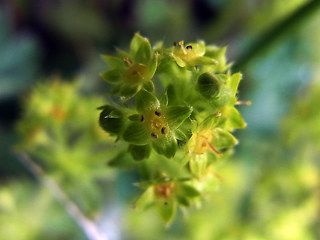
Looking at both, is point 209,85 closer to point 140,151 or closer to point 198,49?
point 198,49

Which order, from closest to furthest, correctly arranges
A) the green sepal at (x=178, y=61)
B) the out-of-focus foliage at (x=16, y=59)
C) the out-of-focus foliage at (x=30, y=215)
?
the green sepal at (x=178, y=61) < the out-of-focus foliage at (x=30, y=215) < the out-of-focus foliage at (x=16, y=59)

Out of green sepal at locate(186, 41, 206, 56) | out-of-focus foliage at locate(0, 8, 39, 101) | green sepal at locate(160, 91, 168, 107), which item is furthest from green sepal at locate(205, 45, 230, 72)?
out-of-focus foliage at locate(0, 8, 39, 101)

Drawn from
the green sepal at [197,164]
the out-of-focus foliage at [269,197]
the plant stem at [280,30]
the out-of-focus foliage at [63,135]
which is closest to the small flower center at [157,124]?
the green sepal at [197,164]

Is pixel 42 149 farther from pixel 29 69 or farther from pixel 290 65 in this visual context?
pixel 290 65

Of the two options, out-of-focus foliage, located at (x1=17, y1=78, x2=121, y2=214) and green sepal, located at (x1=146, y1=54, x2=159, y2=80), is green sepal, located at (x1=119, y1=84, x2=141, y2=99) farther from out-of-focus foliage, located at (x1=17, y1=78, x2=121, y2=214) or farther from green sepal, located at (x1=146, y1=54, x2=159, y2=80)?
out-of-focus foliage, located at (x1=17, y1=78, x2=121, y2=214)

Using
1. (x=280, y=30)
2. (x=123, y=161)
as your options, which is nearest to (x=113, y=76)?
(x=123, y=161)

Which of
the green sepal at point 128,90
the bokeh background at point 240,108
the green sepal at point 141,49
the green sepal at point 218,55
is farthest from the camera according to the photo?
the bokeh background at point 240,108

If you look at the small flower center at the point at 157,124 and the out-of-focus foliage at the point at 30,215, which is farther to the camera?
the out-of-focus foliage at the point at 30,215

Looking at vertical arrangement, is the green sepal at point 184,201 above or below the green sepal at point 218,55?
below

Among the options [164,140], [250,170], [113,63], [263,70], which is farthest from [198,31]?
[164,140]

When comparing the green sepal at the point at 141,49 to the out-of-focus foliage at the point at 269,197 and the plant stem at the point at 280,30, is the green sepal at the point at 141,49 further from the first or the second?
the out-of-focus foliage at the point at 269,197
